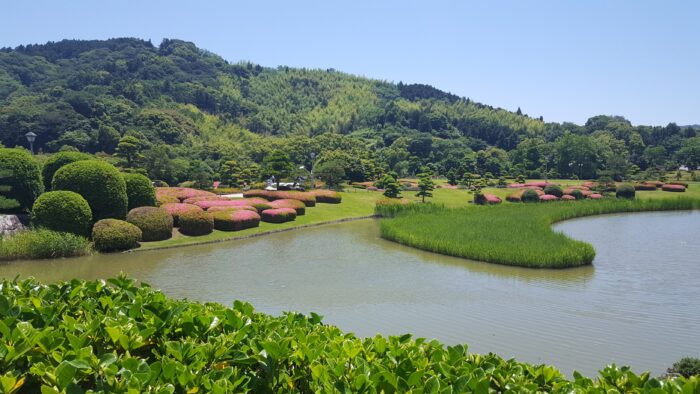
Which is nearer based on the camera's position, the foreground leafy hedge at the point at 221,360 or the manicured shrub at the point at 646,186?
the foreground leafy hedge at the point at 221,360

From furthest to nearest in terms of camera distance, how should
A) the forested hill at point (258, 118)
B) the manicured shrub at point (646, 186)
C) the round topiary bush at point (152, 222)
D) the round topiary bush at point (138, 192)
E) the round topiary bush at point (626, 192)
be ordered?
1. the forested hill at point (258, 118)
2. the manicured shrub at point (646, 186)
3. the round topiary bush at point (626, 192)
4. the round topiary bush at point (138, 192)
5. the round topiary bush at point (152, 222)

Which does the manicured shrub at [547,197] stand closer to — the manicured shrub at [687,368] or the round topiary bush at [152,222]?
the round topiary bush at [152,222]

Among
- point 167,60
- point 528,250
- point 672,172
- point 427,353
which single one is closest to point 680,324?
point 528,250

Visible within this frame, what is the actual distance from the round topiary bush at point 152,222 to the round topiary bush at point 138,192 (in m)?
1.03

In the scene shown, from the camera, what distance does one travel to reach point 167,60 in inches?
5074

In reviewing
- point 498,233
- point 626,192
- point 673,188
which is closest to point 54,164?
point 498,233

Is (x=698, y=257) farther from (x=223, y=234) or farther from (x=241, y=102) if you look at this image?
(x=241, y=102)

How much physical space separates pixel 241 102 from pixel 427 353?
10969 cm

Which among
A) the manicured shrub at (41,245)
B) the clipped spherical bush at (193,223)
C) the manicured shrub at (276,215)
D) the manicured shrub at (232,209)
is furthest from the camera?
the manicured shrub at (276,215)

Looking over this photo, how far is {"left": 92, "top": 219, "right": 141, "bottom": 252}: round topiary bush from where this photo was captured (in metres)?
20.0

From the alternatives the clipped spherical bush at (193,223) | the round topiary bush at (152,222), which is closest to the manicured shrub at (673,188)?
the clipped spherical bush at (193,223)

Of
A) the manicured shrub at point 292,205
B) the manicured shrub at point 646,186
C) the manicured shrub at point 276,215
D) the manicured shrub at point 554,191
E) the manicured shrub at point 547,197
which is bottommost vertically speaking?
the manicured shrub at point 276,215

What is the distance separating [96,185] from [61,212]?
2.00 metres

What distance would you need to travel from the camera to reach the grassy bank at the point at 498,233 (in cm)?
1833
